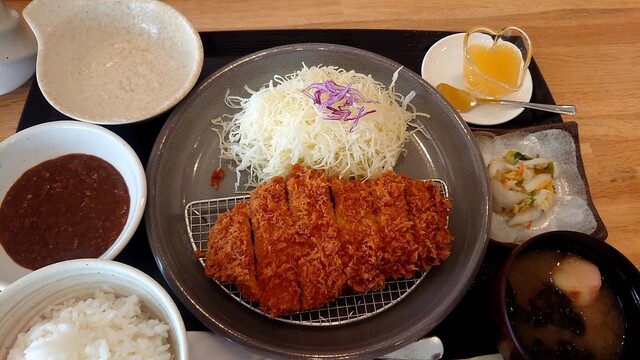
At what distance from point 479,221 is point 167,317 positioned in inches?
52.2

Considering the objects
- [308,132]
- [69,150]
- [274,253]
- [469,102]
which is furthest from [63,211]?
[469,102]

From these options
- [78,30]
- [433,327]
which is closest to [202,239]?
[433,327]

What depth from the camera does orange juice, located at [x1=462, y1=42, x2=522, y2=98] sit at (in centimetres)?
245

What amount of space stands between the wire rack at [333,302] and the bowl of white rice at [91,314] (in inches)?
19.3

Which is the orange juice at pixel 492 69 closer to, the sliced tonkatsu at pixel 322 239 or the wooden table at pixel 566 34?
the wooden table at pixel 566 34

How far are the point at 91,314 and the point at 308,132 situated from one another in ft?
4.15

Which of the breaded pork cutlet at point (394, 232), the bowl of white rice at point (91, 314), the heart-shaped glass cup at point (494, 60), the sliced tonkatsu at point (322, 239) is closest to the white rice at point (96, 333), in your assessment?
the bowl of white rice at point (91, 314)

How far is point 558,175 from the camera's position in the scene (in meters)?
2.26

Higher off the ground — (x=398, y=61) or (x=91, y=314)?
(x=398, y=61)

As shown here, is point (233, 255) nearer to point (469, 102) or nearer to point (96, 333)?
point (96, 333)

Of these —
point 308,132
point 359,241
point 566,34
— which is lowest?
point 359,241

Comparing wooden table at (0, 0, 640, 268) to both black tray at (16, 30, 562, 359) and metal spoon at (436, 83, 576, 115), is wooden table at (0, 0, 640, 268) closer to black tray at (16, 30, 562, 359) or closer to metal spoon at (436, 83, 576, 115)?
black tray at (16, 30, 562, 359)

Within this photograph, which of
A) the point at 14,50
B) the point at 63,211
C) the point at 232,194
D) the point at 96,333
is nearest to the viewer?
the point at 96,333

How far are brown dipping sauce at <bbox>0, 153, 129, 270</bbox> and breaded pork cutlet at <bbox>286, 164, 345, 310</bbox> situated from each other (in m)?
0.70
